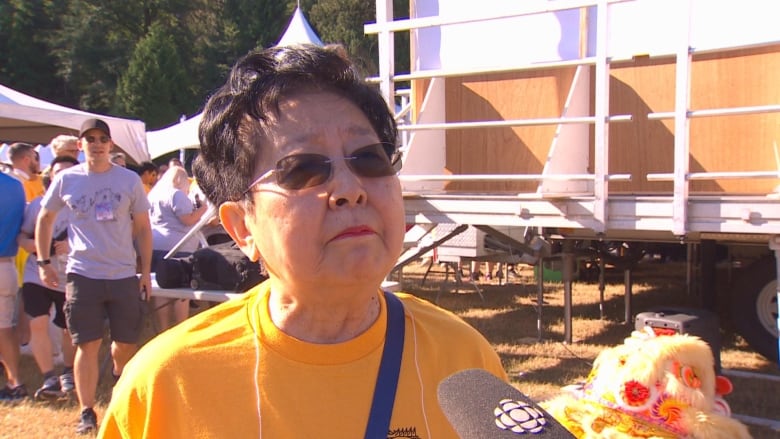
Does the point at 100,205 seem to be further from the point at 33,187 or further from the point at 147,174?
the point at 147,174

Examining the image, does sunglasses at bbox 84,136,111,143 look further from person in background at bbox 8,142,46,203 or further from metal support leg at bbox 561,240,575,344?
metal support leg at bbox 561,240,575,344

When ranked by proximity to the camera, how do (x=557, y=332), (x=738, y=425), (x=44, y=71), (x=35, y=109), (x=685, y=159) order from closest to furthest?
(x=738, y=425), (x=685, y=159), (x=557, y=332), (x=35, y=109), (x=44, y=71)

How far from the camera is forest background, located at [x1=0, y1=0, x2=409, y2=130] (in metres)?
44.0

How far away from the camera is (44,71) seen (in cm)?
4988

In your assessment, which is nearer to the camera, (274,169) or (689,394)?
(274,169)

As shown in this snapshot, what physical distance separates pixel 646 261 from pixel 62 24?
1935 inches

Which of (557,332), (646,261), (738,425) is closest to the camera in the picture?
(738,425)

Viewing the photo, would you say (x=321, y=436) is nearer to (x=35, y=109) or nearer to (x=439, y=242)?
(x=439, y=242)

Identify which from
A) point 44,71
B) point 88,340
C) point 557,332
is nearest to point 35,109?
point 88,340

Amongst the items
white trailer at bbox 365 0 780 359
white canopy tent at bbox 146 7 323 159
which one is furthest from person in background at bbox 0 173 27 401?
white canopy tent at bbox 146 7 323 159

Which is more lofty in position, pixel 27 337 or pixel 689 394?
pixel 689 394

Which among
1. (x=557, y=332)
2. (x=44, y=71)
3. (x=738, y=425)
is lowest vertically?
(x=557, y=332)

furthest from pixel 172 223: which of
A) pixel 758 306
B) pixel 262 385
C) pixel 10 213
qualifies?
pixel 262 385

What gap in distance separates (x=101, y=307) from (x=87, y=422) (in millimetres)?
777
